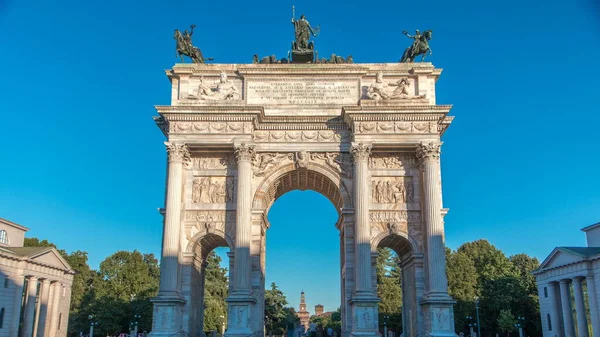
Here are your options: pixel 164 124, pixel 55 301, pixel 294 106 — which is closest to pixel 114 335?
pixel 55 301

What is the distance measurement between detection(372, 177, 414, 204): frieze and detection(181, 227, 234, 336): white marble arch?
7.84m

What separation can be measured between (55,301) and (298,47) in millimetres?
34301

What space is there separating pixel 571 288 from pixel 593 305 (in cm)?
564

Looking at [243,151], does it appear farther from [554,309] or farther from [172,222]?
[554,309]

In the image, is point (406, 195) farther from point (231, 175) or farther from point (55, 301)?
point (55, 301)

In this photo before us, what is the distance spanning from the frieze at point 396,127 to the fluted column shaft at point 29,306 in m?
32.7

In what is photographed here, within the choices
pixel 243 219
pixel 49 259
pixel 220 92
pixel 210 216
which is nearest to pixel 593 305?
pixel 243 219

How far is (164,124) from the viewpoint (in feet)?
97.6

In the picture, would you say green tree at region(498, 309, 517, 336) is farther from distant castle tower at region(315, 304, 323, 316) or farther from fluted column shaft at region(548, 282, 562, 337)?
distant castle tower at region(315, 304, 323, 316)

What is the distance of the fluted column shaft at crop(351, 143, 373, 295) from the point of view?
86.0ft

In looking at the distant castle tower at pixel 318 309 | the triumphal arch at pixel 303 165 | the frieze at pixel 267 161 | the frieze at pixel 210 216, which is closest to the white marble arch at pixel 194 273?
the triumphal arch at pixel 303 165

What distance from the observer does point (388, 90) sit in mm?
29516

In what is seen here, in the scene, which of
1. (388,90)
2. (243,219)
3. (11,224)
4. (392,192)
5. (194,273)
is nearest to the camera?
(243,219)

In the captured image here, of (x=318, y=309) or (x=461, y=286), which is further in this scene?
(x=318, y=309)
